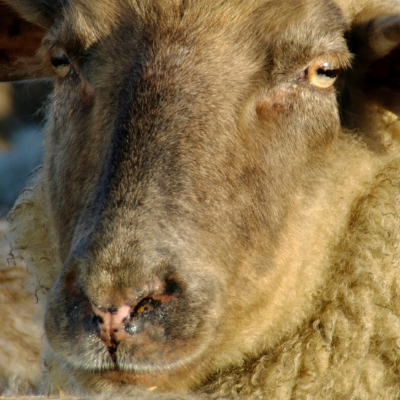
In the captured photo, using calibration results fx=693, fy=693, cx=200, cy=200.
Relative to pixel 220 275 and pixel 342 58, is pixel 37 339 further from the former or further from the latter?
pixel 342 58

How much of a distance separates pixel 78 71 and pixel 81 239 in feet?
3.73

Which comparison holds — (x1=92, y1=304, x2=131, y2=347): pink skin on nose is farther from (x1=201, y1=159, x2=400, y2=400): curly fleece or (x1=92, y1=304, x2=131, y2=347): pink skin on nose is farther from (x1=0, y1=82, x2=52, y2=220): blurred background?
(x1=0, y1=82, x2=52, y2=220): blurred background

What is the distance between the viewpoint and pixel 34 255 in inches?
163

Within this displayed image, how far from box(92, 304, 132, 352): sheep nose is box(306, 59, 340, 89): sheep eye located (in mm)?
1430

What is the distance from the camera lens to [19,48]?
14.0ft

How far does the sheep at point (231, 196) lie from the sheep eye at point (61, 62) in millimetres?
12

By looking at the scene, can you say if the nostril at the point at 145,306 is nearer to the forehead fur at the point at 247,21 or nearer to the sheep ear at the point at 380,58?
the forehead fur at the point at 247,21

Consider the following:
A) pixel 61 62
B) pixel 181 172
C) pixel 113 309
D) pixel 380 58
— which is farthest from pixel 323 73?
pixel 113 309

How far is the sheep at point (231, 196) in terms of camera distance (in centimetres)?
258

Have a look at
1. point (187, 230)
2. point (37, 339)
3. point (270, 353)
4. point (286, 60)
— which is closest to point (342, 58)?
point (286, 60)

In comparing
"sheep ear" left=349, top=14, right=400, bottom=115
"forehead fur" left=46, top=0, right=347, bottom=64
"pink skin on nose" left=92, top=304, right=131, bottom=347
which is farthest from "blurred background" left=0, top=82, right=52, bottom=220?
"pink skin on nose" left=92, top=304, right=131, bottom=347

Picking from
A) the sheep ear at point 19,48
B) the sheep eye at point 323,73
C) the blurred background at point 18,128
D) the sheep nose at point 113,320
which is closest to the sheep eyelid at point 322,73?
the sheep eye at point 323,73

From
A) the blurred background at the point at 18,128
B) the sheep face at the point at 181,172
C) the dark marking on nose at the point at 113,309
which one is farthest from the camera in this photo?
the blurred background at the point at 18,128

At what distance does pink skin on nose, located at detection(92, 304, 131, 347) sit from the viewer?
2415 millimetres
